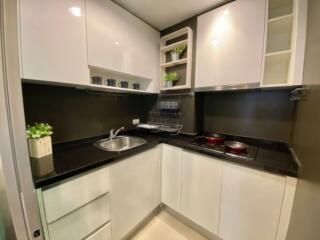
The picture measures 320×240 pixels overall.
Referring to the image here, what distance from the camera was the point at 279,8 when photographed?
1197 mm

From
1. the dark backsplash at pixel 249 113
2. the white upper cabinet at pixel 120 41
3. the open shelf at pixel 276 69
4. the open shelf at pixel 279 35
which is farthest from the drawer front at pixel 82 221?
the open shelf at pixel 279 35

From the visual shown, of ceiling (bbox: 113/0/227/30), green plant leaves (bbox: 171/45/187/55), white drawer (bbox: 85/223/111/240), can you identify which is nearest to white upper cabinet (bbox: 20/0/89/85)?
ceiling (bbox: 113/0/227/30)

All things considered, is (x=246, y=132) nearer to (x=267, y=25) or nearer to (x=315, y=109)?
(x=315, y=109)

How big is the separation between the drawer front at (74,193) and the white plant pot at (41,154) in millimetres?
145

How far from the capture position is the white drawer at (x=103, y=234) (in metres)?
1.02

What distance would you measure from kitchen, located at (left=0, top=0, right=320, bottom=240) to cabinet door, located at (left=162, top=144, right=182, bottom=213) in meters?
0.01

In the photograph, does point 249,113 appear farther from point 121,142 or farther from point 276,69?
point 121,142

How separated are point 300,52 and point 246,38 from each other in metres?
0.40

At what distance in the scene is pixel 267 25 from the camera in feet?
3.75

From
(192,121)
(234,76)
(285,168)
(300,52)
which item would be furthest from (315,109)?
(192,121)

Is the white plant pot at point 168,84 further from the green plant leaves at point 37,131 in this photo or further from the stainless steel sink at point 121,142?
the green plant leaves at point 37,131

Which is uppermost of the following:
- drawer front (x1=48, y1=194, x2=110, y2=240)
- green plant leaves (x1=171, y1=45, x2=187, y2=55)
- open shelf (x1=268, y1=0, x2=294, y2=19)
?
open shelf (x1=268, y1=0, x2=294, y2=19)

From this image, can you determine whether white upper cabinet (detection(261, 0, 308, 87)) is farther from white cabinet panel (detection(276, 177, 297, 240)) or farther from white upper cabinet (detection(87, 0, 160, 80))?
white upper cabinet (detection(87, 0, 160, 80))

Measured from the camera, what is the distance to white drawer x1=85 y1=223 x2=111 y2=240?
1016 millimetres
